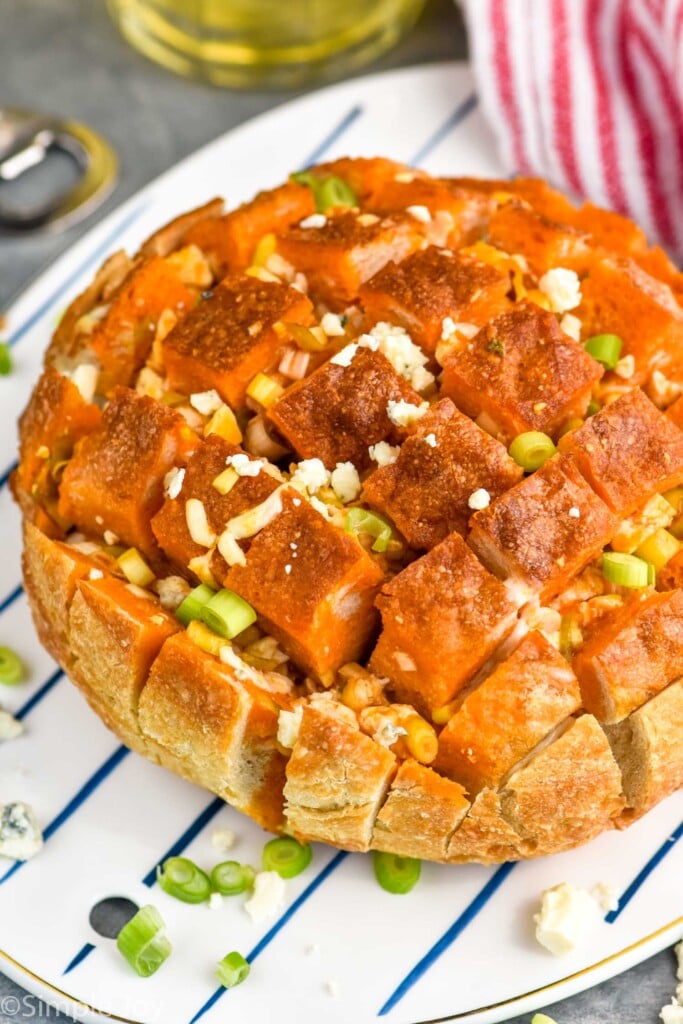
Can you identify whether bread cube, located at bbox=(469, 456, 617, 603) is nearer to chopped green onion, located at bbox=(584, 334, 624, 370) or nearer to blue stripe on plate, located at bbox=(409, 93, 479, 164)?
chopped green onion, located at bbox=(584, 334, 624, 370)

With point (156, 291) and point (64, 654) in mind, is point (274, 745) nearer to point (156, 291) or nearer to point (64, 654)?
point (64, 654)

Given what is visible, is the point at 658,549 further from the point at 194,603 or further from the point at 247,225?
the point at 247,225

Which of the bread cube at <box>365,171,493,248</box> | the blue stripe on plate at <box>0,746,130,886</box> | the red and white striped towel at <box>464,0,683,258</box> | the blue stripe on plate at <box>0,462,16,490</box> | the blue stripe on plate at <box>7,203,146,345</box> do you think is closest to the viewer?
the blue stripe on plate at <box>0,746,130,886</box>

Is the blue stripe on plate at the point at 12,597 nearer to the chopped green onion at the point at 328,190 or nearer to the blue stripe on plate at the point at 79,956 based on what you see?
the blue stripe on plate at the point at 79,956

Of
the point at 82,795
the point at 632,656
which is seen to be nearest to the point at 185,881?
the point at 82,795

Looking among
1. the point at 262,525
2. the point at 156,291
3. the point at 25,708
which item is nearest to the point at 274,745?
the point at 262,525

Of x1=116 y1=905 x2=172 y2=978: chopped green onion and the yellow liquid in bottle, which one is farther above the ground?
the yellow liquid in bottle

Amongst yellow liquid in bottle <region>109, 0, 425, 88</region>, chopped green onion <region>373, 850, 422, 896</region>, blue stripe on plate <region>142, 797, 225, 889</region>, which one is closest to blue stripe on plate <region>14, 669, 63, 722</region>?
blue stripe on plate <region>142, 797, 225, 889</region>

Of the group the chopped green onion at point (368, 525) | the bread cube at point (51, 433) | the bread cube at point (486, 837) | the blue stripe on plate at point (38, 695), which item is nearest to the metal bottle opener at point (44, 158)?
the bread cube at point (51, 433)
